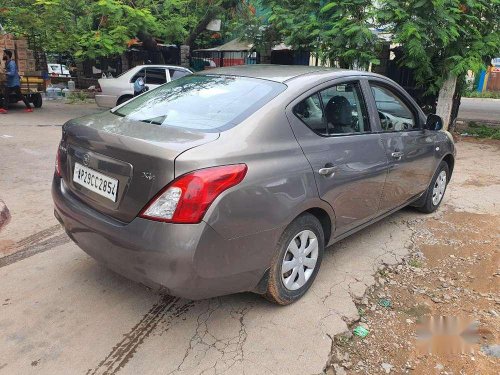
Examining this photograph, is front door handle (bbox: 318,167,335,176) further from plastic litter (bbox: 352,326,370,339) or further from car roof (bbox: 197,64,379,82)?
plastic litter (bbox: 352,326,370,339)

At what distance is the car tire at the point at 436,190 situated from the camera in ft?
15.6

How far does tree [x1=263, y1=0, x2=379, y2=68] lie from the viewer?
8766 mm

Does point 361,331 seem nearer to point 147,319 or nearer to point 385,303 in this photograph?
point 385,303

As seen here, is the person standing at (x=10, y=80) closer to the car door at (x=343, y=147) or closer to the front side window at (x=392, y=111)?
the front side window at (x=392, y=111)

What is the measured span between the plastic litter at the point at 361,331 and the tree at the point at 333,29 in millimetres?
7095

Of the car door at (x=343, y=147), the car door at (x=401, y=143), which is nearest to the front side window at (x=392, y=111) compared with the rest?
the car door at (x=401, y=143)

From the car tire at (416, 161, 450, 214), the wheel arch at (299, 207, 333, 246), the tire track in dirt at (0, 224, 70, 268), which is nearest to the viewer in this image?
the wheel arch at (299, 207, 333, 246)

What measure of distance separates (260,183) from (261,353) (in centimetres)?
103

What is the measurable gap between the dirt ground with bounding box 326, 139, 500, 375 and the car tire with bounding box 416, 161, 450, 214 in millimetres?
158

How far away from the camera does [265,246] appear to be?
2.56m

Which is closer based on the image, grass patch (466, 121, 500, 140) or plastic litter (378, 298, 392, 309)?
plastic litter (378, 298, 392, 309)

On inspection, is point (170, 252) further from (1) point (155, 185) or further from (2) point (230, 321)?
(2) point (230, 321)

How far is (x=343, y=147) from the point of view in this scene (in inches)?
123

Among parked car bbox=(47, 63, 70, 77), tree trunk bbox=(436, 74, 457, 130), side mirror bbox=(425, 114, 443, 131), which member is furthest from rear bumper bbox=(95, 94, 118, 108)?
parked car bbox=(47, 63, 70, 77)
